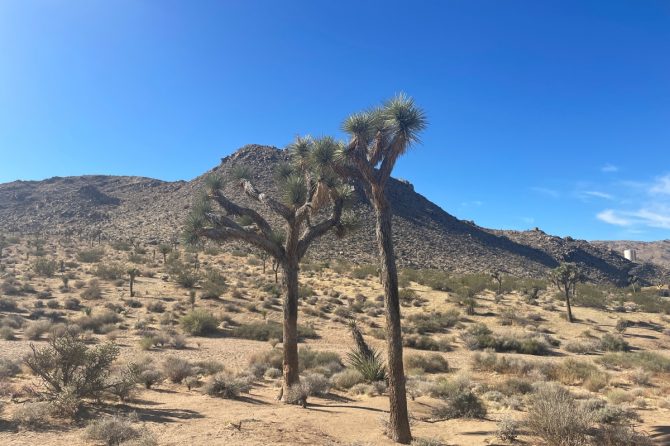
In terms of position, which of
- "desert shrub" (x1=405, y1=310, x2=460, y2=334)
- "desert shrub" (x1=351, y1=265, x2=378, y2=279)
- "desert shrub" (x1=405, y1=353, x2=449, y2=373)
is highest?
"desert shrub" (x1=351, y1=265, x2=378, y2=279)

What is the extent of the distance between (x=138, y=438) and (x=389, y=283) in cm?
535

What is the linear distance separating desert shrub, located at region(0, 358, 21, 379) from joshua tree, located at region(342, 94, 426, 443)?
432 inches

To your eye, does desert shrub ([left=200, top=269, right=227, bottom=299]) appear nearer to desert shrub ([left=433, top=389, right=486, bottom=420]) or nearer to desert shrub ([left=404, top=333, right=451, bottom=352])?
desert shrub ([left=404, top=333, right=451, bottom=352])

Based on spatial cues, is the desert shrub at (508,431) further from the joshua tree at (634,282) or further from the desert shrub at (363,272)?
the joshua tree at (634,282)

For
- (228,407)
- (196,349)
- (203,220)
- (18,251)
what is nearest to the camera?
(228,407)

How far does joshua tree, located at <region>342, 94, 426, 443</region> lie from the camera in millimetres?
8688

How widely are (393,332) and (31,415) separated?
294 inches

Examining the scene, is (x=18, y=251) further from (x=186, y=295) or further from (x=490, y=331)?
(x=490, y=331)

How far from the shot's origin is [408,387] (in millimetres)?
14148

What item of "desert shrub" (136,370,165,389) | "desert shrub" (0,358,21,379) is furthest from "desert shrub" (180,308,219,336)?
"desert shrub" (0,358,21,379)

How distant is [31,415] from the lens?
9164mm

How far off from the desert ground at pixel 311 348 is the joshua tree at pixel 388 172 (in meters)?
1.13

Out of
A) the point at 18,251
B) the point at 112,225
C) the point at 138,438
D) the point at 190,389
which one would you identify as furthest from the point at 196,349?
the point at 112,225

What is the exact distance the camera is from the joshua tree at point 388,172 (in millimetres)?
8688
